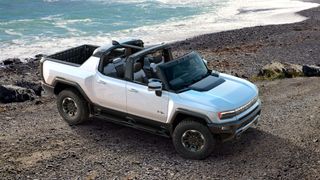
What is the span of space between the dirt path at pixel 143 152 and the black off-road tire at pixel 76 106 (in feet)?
0.70

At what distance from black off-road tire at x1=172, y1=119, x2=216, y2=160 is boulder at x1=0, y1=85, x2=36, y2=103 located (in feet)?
27.4

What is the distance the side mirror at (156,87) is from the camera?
970cm

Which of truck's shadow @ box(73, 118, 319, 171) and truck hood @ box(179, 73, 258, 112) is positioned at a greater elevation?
truck hood @ box(179, 73, 258, 112)

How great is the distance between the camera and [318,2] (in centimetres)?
4616

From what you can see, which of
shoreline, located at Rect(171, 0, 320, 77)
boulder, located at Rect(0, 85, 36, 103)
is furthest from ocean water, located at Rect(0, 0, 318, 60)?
boulder, located at Rect(0, 85, 36, 103)

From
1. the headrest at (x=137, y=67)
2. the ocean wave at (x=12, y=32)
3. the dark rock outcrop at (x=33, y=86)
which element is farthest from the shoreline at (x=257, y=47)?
A: the ocean wave at (x=12, y=32)

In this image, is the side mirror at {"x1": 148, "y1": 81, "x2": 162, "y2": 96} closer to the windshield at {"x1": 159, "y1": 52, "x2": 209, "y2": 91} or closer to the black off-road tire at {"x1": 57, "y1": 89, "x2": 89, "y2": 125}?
the windshield at {"x1": 159, "y1": 52, "x2": 209, "y2": 91}

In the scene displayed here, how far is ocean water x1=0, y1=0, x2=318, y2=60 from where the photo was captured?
116 feet

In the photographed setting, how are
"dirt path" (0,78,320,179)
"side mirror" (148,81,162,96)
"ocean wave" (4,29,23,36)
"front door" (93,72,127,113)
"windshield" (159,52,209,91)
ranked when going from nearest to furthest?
"dirt path" (0,78,320,179) < "side mirror" (148,81,162,96) < "windshield" (159,52,209,91) < "front door" (93,72,127,113) < "ocean wave" (4,29,23,36)

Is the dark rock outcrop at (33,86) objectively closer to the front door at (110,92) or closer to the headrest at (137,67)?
the front door at (110,92)

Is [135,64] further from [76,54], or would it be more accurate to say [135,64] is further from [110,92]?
[76,54]

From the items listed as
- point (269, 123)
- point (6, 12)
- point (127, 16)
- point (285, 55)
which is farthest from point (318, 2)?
point (269, 123)

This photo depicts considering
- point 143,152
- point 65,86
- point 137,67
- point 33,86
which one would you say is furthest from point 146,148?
point 33,86

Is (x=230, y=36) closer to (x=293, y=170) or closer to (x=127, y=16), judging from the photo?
(x=127, y=16)
